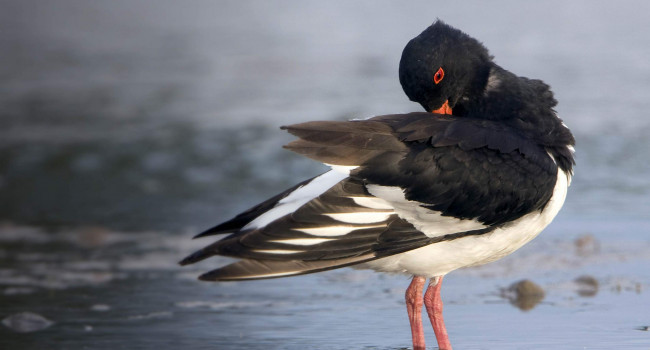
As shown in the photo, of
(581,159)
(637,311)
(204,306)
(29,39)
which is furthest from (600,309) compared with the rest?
(29,39)

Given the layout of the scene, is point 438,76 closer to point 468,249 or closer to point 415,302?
point 468,249

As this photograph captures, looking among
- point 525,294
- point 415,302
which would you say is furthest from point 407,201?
point 525,294

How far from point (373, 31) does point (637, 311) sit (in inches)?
385

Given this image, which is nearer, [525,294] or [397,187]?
[397,187]

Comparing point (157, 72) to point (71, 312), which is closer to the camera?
point (71, 312)

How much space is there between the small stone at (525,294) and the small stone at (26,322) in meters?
2.61

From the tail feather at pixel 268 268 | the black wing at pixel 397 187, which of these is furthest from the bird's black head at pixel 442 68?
the tail feather at pixel 268 268

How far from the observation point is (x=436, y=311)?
470cm

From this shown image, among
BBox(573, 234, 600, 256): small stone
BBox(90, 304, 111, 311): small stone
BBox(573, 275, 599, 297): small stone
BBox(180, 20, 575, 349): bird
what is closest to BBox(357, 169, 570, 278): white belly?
BBox(180, 20, 575, 349): bird

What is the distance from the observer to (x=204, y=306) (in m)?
5.64

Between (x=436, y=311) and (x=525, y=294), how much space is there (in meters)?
1.00

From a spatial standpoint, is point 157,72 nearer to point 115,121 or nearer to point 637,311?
point 115,121

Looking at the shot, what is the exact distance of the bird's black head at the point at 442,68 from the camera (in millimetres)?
4715

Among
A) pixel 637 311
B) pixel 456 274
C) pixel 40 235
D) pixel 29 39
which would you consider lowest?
pixel 637 311
